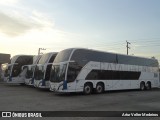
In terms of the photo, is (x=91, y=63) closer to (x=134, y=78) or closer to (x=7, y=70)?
(x=134, y=78)

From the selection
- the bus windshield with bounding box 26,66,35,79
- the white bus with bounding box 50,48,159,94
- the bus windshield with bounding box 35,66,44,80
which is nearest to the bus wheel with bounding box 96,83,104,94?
the white bus with bounding box 50,48,159,94

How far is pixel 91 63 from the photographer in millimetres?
21219

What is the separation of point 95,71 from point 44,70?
194 inches

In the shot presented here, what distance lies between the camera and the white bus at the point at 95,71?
65.0ft

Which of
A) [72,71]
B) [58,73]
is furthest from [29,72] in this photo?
[72,71]

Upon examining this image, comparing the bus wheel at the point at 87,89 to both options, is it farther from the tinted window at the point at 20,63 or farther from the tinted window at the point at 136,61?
the tinted window at the point at 20,63

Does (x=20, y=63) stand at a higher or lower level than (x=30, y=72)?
higher

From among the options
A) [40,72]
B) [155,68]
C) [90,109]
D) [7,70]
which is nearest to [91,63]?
[40,72]

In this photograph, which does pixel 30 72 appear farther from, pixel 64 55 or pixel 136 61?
pixel 136 61

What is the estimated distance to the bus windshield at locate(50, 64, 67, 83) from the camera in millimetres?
19734

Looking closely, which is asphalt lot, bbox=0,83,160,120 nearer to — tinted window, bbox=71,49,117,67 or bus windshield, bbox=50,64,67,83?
bus windshield, bbox=50,64,67,83

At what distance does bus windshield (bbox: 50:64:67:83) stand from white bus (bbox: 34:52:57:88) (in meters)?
3.07

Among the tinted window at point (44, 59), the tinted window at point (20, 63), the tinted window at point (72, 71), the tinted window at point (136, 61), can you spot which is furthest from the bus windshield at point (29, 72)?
the tinted window at point (136, 61)

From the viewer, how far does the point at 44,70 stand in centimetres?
2403
